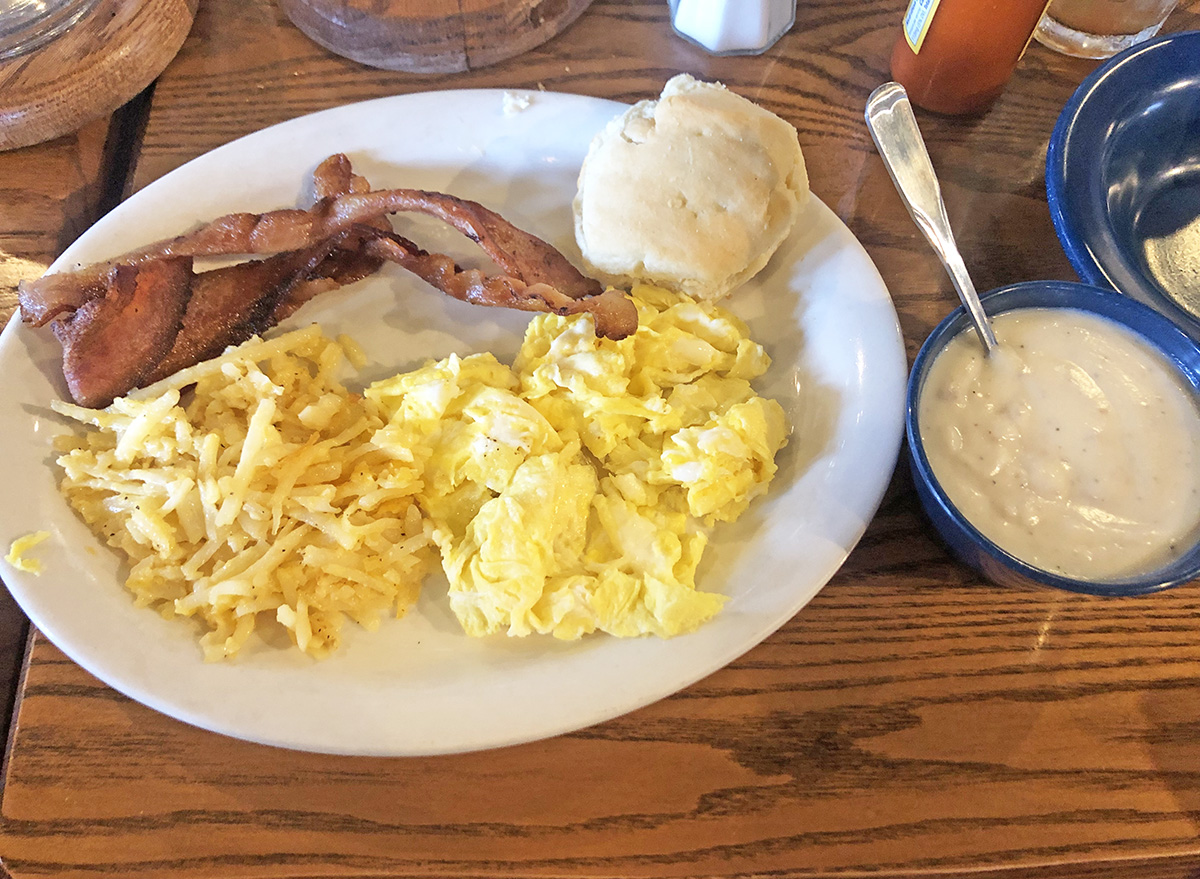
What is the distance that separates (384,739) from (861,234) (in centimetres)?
135

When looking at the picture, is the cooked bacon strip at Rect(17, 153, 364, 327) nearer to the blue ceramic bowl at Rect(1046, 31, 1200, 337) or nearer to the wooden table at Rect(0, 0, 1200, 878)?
the wooden table at Rect(0, 0, 1200, 878)

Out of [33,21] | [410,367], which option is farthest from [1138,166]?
[33,21]

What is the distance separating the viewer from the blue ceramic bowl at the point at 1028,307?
1.08m

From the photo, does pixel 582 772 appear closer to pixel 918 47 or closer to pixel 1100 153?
pixel 1100 153

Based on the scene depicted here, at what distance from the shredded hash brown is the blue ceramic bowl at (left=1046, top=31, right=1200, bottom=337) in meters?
1.32

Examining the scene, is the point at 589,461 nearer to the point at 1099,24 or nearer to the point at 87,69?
the point at 87,69

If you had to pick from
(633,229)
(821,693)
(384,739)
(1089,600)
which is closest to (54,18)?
(633,229)

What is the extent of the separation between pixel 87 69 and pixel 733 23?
1.48 metres

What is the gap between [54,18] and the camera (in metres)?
1.82

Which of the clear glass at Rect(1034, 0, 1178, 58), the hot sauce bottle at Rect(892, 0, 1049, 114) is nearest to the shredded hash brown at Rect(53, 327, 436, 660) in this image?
the hot sauce bottle at Rect(892, 0, 1049, 114)

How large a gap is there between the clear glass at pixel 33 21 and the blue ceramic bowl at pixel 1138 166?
2170 millimetres

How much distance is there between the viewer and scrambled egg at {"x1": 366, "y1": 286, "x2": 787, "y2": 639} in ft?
4.16

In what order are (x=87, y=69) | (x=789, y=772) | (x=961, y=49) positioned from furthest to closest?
1. (x=87, y=69)
2. (x=961, y=49)
3. (x=789, y=772)

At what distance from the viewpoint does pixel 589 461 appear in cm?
145
